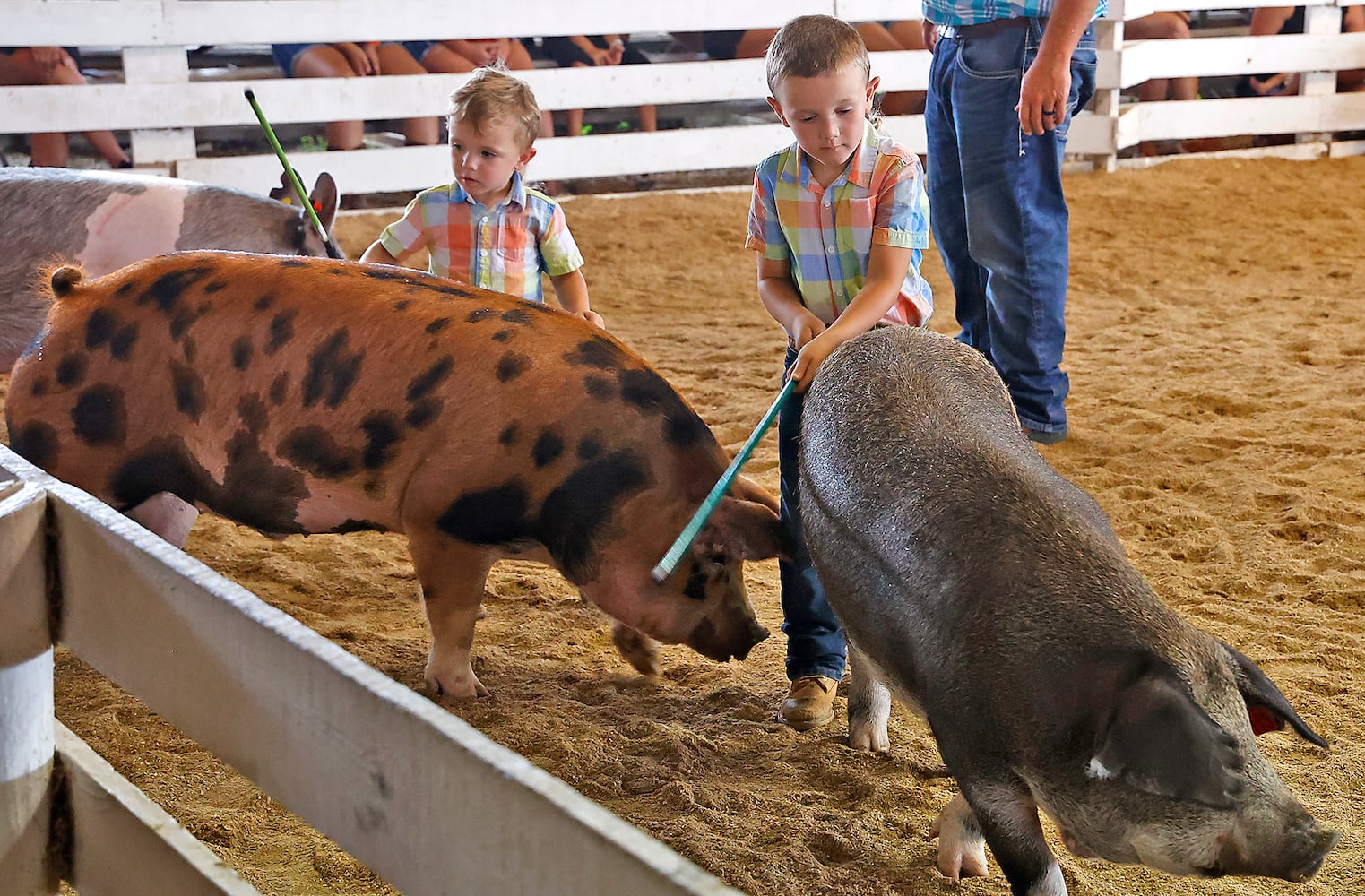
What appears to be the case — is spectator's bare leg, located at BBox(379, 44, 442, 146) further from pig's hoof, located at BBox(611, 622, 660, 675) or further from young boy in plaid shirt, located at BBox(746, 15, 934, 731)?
pig's hoof, located at BBox(611, 622, 660, 675)

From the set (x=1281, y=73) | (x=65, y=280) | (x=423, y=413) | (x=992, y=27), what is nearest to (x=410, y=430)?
(x=423, y=413)

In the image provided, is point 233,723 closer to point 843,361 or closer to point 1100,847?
point 1100,847

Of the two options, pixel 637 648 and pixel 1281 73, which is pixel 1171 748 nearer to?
pixel 637 648

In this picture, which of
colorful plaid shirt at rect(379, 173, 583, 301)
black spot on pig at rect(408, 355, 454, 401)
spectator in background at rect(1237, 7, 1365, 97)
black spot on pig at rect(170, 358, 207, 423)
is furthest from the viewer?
spectator in background at rect(1237, 7, 1365, 97)

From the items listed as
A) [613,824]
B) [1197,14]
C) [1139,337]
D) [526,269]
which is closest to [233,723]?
[613,824]

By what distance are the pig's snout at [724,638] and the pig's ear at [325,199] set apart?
2842 millimetres

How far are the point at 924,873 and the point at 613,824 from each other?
54.7 inches

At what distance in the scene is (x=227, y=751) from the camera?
5.15 feet

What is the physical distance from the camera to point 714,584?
271 cm

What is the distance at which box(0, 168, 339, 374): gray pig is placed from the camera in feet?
14.3


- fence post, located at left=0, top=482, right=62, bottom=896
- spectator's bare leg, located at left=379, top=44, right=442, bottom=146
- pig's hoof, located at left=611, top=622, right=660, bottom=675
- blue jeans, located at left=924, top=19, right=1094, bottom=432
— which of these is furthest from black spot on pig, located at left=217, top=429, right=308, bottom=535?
spectator's bare leg, located at left=379, top=44, right=442, bottom=146

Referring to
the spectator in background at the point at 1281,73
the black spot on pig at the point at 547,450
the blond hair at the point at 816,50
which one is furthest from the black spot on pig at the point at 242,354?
the spectator in background at the point at 1281,73

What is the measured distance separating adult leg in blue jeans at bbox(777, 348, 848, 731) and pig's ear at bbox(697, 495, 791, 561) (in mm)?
174

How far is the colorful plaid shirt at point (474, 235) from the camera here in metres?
3.61
